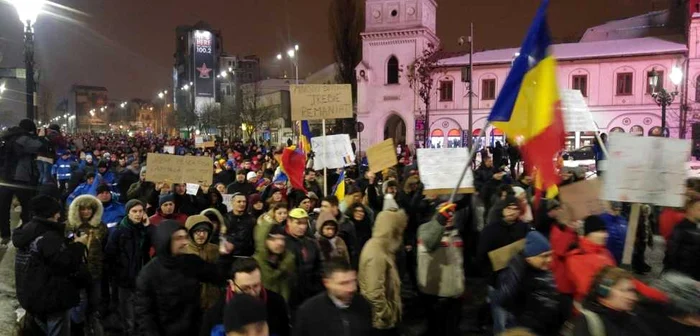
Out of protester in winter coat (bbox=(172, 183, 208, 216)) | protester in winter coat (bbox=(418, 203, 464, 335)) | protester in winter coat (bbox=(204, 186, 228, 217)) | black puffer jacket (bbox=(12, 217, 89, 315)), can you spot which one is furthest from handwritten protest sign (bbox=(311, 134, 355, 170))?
A: black puffer jacket (bbox=(12, 217, 89, 315))

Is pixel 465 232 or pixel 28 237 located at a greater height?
pixel 28 237

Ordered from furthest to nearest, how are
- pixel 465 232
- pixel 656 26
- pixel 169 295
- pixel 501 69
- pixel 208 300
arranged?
pixel 656 26
pixel 501 69
pixel 465 232
pixel 208 300
pixel 169 295

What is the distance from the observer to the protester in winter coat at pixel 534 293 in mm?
4305

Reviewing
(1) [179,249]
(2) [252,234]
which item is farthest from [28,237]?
(2) [252,234]

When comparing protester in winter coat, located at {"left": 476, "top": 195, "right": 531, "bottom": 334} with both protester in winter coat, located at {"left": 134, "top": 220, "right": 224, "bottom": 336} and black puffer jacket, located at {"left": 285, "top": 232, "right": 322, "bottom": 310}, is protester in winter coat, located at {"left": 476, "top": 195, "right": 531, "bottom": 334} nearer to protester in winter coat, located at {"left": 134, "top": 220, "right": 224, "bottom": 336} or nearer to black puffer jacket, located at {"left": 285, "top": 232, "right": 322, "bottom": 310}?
black puffer jacket, located at {"left": 285, "top": 232, "right": 322, "bottom": 310}

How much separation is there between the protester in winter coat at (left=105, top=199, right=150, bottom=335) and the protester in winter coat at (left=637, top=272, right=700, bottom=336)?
455 centimetres

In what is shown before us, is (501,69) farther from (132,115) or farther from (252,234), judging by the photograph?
(132,115)

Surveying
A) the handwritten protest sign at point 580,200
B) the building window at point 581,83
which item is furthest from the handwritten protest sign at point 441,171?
the building window at point 581,83

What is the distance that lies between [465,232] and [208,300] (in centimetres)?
436

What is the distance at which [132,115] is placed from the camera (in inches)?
7008

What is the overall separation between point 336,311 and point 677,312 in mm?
2015

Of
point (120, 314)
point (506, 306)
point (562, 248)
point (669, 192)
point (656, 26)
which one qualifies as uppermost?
point (656, 26)

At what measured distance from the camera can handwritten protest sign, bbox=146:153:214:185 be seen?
7.85 meters

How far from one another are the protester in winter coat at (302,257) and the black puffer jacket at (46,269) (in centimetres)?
182
